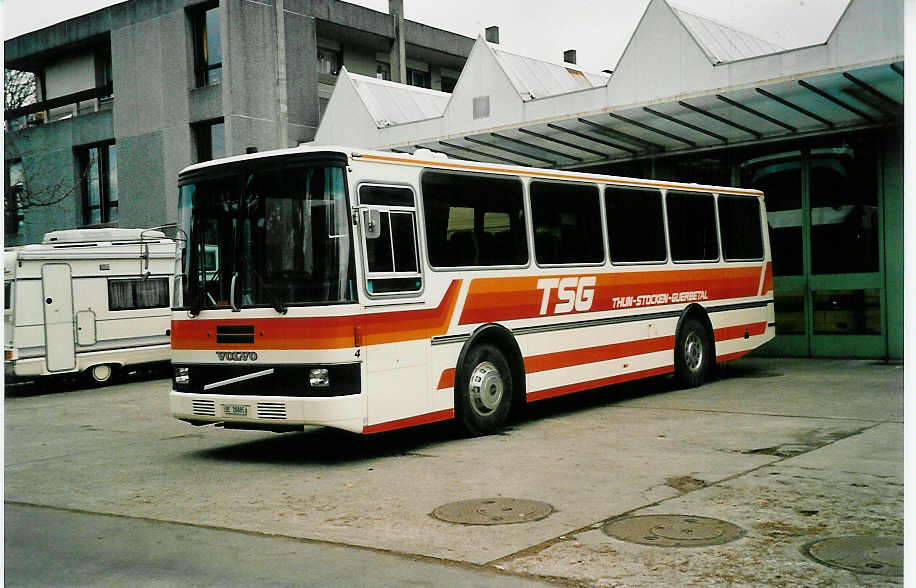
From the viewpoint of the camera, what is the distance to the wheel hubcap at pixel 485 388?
10289mm

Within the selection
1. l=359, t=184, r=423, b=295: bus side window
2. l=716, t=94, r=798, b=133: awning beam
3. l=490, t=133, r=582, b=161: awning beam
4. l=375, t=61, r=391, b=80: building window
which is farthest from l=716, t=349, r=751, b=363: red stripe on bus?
l=375, t=61, r=391, b=80: building window

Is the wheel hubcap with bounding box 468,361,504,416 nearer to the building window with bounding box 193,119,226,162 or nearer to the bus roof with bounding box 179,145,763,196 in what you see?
the bus roof with bounding box 179,145,763,196

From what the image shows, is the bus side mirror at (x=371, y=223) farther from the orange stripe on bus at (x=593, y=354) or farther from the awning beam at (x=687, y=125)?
the awning beam at (x=687, y=125)

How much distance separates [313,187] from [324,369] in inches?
65.9

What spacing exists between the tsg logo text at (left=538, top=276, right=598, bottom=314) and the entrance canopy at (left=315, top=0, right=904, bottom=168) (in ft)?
12.6

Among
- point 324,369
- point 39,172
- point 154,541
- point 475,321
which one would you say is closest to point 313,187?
point 324,369

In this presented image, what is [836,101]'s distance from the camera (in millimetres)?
14922

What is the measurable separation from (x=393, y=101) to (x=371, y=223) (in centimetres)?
1459

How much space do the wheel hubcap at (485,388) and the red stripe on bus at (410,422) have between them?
1.26 feet

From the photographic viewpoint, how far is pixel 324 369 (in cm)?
877

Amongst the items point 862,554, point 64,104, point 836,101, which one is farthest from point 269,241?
point 64,104

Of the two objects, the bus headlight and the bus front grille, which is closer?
the bus headlight

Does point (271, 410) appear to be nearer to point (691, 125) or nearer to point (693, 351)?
point (693, 351)

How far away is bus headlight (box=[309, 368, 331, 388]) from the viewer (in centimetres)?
877
